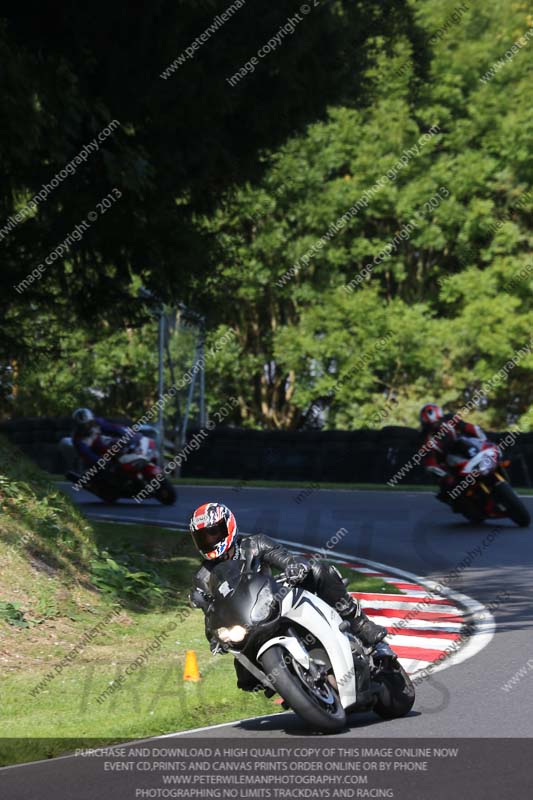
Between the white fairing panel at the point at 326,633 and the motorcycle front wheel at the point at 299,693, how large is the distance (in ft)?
0.59

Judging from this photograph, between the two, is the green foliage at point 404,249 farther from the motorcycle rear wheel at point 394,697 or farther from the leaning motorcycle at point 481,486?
the motorcycle rear wheel at point 394,697

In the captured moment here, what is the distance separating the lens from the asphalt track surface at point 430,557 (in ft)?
23.8

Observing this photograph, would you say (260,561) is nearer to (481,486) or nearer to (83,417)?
(481,486)

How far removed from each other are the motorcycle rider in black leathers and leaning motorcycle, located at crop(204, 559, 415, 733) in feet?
0.21

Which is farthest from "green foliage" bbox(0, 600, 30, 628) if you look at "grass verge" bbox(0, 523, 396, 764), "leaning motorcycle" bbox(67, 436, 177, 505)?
"leaning motorcycle" bbox(67, 436, 177, 505)

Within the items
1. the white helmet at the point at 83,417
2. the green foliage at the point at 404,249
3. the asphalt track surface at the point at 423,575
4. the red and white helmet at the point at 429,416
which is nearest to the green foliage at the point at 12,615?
the asphalt track surface at the point at 423,575

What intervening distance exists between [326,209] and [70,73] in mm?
24705

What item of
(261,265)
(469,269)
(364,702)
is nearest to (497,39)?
(469,269)

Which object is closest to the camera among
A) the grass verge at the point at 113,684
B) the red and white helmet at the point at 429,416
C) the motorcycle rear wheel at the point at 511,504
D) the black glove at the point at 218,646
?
the black glove at the point at 218,646

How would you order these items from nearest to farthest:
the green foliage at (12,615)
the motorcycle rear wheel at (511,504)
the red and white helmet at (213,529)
→ 1. the red and white helmet at (213,529)
2. the green foliage at (12,615)
3. the motorcycle rear wheel at (511,504)

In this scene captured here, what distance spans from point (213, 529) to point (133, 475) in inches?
568

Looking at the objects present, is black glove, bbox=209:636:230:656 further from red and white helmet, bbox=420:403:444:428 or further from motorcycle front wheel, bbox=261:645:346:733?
red and white helmet, bbox=420:403:444:428

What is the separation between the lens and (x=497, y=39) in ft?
127

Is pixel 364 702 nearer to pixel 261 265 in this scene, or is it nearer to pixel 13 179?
pixel 13 179
